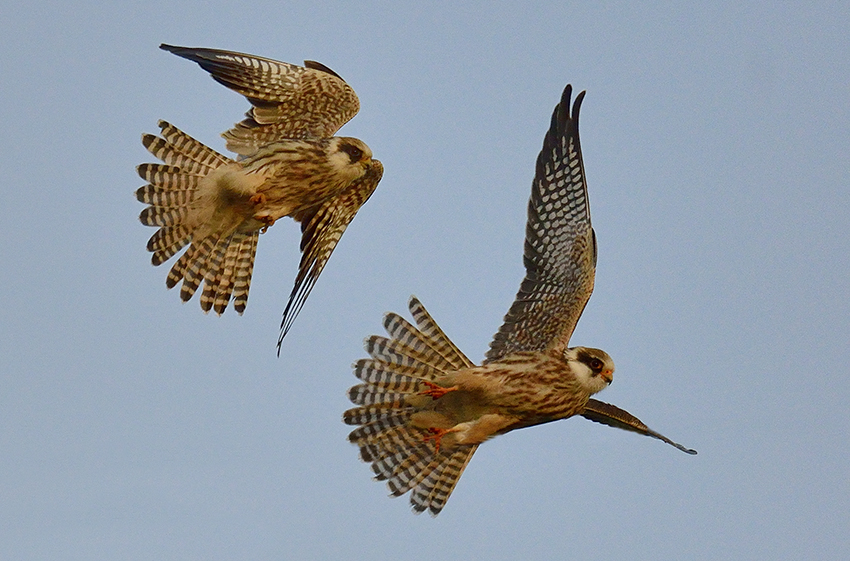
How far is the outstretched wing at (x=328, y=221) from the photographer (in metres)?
11.8

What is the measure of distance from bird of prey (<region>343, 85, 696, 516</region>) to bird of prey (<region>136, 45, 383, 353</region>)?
0.97 metres

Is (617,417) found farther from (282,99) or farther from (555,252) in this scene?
(282,99)

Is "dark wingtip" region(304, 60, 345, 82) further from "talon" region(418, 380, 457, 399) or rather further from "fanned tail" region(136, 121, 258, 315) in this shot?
"talon" region(418, 380, 457, 399)

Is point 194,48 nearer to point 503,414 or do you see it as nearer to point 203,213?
point 203,213

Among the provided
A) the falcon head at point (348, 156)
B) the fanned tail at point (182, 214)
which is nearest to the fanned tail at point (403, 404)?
the falcon head at point (348, 156)

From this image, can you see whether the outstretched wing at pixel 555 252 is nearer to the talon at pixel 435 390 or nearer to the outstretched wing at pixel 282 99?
the talon at pixel 435 390

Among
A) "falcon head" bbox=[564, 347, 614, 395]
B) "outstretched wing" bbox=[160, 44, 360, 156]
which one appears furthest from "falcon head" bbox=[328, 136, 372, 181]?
"falcon head" bbox=[564, 347, 614, 395]

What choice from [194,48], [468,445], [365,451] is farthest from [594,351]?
[194,48]

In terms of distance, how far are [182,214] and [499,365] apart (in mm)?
2805

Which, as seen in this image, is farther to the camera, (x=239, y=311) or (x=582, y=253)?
(x=239, y=311)

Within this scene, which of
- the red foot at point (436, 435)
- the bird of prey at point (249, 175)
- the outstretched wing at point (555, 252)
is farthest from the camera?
the bird of prey at point (249, 175)

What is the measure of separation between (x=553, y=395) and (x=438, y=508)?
1.39 m

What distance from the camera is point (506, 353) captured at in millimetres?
10664

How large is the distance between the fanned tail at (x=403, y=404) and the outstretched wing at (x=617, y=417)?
988 mm
